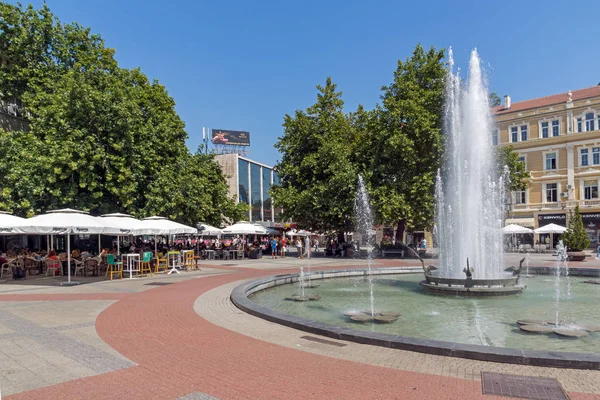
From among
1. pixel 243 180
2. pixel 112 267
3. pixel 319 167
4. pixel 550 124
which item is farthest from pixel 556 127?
pixel 243 180

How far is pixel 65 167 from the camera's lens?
22.1 m

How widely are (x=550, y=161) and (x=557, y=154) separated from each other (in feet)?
3.34

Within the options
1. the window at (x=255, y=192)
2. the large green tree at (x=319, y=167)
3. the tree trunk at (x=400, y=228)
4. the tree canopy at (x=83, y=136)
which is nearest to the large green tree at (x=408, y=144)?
the tree trunk at (x=400, y=228)

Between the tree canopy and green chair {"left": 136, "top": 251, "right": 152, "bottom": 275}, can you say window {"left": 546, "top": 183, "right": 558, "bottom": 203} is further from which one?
green chair {"left": 136, "top": 251, "right": 152, "bottom": 275}

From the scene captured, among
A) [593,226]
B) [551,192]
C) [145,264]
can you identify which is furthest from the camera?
[551,192]

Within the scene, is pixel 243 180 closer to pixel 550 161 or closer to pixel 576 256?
pixel 550 161

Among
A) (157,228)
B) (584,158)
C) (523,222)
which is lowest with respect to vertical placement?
(523,222)

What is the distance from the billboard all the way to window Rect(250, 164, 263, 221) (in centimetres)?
852

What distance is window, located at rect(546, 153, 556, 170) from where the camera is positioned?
46.2 meters

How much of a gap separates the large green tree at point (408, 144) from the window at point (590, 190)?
77.9 ft

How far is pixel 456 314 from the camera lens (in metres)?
10.4

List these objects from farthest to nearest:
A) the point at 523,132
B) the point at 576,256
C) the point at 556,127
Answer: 1. the point at 523,132
2. the point at 556,127
3. the point at 576,256

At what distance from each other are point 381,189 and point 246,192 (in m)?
46.7

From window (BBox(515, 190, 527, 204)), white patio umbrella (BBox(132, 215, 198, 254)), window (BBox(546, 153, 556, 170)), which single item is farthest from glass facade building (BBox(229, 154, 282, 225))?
white patio umbrella (BBox(132, 215, 198, 254))
